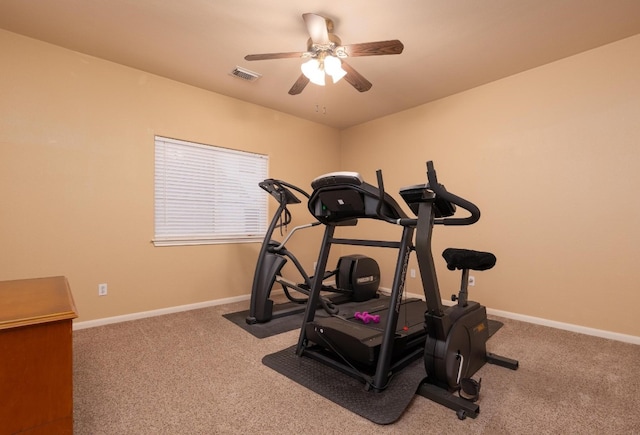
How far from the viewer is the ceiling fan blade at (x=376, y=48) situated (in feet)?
6.92

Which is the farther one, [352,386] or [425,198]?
[352,386]

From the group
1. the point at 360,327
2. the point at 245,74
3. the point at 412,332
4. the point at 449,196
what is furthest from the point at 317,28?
the point at 412,332

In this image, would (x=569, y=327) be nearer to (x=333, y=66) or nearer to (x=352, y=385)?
(x=352, y=385)

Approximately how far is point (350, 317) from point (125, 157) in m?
2.89

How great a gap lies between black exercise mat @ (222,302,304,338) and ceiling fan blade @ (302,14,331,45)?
2581mm

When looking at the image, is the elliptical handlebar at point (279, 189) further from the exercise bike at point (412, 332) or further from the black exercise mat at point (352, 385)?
the black exercise mat at point (352, 385)

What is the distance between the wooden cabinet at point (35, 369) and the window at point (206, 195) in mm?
2333

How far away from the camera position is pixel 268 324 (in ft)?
10.5

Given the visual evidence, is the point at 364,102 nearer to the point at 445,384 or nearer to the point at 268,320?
the point at 268,320

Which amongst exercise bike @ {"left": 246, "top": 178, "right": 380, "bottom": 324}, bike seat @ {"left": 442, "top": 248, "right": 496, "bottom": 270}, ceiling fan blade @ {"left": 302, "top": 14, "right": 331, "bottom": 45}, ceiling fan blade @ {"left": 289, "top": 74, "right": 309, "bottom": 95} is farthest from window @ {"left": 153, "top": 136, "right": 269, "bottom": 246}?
bike seat @ {"left": 442, "top": 248, "right": 496, "bottom": 270}

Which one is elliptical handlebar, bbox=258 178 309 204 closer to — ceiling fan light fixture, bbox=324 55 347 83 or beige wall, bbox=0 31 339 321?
beige wall, bbox=0 31 339 321

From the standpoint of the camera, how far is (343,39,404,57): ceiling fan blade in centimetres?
211

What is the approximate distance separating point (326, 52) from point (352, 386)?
2.47 meters

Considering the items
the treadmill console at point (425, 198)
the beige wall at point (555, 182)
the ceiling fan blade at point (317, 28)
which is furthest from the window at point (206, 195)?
the treadmill console at point (425, 198)
